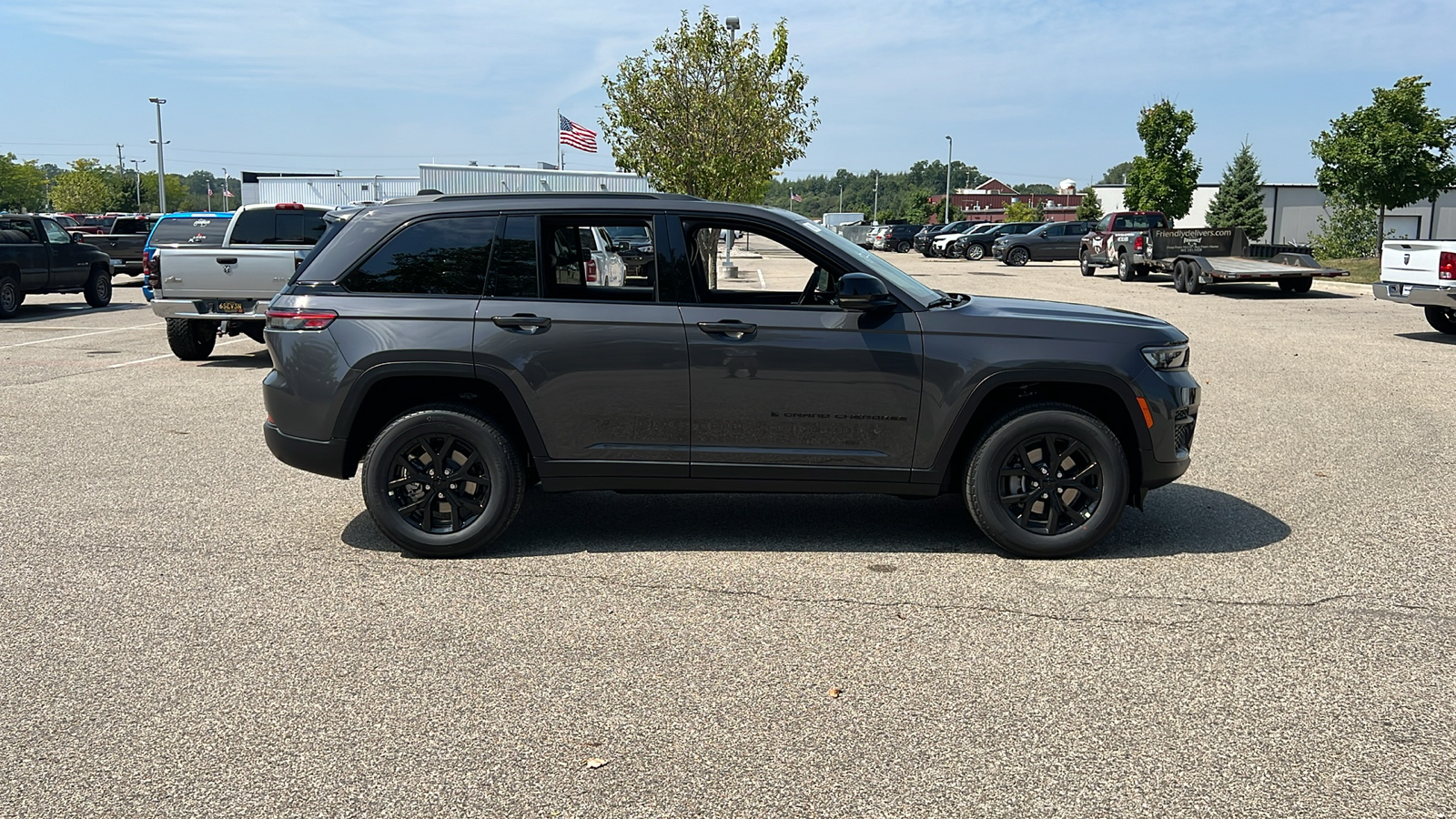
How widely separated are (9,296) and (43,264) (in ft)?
3.04

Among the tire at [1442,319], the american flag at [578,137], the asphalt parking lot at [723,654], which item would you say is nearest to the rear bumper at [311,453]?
the asphalt parking lot at [723,654]

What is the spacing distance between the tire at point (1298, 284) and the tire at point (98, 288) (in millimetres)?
23247

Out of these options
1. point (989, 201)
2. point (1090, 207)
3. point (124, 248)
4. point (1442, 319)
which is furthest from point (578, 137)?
point (989, 201)

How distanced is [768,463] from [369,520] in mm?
2428

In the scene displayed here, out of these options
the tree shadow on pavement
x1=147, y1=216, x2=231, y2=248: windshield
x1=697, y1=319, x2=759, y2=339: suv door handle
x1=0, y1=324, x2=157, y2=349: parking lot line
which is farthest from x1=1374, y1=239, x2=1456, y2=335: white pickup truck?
x1=0, y1=324, x2=157, y2=349: parking lot line

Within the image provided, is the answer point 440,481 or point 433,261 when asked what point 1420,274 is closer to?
point 433,261

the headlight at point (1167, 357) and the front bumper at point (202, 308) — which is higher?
the headlight at point (1167, 357)

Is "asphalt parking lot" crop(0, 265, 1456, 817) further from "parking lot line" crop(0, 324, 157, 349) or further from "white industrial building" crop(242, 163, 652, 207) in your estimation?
"white industrial building" crop(242, 163, 652, 207)

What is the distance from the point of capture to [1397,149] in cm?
3247

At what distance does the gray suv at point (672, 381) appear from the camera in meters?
5.83

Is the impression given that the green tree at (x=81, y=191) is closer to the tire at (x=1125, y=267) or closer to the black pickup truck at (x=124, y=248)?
the black pickup truck at (x=124, y=248)

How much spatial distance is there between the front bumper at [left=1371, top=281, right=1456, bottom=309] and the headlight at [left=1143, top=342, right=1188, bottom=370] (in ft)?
36.5

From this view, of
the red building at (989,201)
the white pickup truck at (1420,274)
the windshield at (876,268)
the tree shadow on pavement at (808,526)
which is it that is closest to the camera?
the windshield at (876,268)

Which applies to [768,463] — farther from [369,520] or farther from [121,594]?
[121,594]
